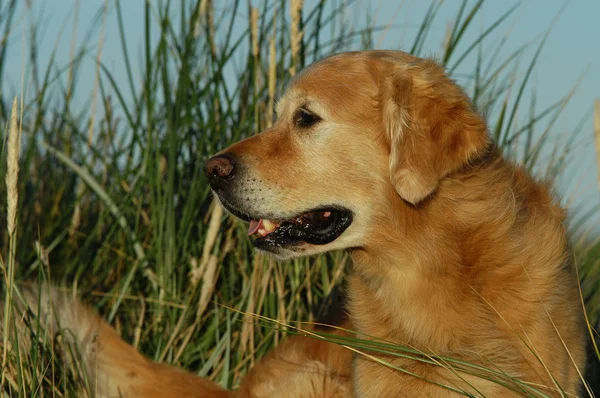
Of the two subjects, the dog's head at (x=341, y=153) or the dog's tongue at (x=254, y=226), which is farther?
the dog's tongue at (x=254, y=226)

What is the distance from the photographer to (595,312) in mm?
4383

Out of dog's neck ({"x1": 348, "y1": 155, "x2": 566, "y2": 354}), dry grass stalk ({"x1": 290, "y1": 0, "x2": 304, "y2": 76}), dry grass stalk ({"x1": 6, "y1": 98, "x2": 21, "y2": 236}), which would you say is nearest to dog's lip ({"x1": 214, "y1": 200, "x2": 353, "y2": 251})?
dog's neck ({"x1": 348, "y1": 155, "x2": 566, "y2": 354})

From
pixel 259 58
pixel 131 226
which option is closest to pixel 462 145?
pixel 259 58

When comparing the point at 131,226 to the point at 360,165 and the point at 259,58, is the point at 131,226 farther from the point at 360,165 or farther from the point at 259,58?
the point at 360,165

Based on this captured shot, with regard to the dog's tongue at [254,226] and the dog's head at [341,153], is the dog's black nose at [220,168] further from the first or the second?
the dog's tongue at [254,226]

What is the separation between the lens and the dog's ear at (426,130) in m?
2.80

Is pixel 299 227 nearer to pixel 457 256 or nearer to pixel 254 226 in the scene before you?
pixel 254 226

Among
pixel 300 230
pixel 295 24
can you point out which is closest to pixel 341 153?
pixel 300 230

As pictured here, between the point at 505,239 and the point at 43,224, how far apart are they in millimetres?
2726

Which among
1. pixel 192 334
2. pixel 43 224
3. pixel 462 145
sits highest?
pixel 462 145

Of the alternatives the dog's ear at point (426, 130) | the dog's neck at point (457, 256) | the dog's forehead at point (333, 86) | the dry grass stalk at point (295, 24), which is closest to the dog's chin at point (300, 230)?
the dog's neck at point (457, 256)

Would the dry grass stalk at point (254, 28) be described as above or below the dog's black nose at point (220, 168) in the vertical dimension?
above

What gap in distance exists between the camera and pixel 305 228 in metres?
3.07

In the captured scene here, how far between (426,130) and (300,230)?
59 centimetres
